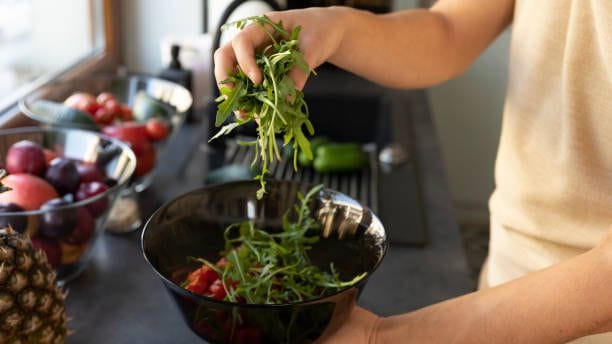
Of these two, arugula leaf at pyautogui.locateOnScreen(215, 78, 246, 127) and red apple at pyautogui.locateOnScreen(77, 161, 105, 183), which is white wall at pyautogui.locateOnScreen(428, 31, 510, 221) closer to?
red apple at pyautogui.locateOnScreen(77, 161, 105, 183)

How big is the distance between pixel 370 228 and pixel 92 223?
1.26 ft

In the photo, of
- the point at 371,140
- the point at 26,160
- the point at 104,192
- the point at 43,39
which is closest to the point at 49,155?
the point at 26,160

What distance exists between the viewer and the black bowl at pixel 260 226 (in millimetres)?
630

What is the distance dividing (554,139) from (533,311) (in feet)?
0.98

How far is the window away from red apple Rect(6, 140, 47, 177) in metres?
0.36

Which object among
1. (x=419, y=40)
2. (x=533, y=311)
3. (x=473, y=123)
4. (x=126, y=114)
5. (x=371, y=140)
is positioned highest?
(x=419, y=40)

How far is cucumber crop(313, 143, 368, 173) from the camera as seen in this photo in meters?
1.33

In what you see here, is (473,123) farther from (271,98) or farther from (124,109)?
(271,98)

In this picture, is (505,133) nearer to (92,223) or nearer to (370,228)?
(370,228)

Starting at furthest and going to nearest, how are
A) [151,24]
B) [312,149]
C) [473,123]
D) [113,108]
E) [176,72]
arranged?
[473,123], [151,24], [176,72], [312,149], [113,108]

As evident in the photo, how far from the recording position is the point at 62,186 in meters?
0.94

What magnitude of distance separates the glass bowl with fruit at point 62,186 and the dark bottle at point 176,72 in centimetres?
46

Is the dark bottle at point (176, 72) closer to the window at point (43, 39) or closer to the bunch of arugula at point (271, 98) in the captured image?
the window at point (43, 39)

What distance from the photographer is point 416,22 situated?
0.90 m
